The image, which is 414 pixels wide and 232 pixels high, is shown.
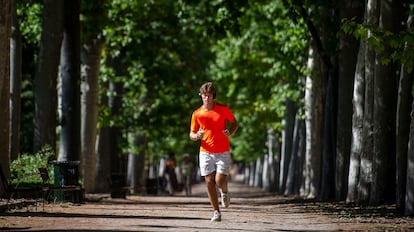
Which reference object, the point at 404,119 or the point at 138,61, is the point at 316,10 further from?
the point at 138,61

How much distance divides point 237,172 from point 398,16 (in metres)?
144

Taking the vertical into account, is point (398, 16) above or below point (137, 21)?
below

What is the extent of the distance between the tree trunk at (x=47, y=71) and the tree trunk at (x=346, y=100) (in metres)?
7.30

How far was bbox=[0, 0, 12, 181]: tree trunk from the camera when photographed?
65.6ft

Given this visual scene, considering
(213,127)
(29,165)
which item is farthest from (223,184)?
(29,165)

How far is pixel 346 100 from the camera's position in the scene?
27516 mm

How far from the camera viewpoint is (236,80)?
50.4 m

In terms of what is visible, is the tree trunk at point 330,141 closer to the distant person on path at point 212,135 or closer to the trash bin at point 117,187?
the trash bin at point 117,187

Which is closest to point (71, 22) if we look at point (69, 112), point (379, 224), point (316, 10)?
point (69, 112)

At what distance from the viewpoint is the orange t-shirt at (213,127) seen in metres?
16.5

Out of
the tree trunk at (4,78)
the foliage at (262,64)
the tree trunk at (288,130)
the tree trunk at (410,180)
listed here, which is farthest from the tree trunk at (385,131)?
the tree trunk at (288,130)

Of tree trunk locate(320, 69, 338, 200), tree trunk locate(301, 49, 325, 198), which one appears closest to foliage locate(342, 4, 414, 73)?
tree trunk locate(320, 69, 338, 200)

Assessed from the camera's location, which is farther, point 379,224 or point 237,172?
point 237,172

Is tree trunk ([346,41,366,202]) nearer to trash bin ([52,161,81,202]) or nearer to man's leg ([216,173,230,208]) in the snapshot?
trash bin ([52,161,81,202])
